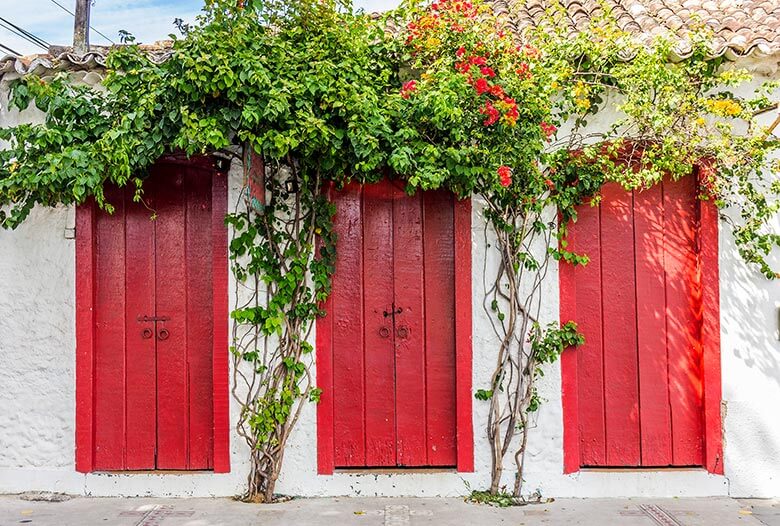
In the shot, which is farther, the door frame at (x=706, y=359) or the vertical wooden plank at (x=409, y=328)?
the vertical wooden plank at (x=409, y=328)

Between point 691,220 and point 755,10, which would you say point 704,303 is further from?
point 755,10

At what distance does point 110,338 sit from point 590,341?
381 cm

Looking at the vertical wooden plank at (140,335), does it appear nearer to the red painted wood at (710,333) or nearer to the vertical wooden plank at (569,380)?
the vertical wooden plank at (569,380)

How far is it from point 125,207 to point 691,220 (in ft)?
14.8

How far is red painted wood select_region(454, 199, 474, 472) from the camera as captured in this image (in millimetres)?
5234

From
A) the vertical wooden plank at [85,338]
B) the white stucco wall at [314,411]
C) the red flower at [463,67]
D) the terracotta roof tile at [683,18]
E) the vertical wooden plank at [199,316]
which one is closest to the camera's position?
the red flower at [463,67]

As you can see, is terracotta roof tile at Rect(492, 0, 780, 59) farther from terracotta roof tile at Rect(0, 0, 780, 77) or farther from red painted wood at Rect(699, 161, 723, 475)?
red painted wood at Rect(699, 161, 723, 475)

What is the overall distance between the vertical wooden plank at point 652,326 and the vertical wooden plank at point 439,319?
4.82 ft

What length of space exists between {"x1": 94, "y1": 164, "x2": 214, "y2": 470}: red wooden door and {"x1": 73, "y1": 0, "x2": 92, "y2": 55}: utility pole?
150 centimetres

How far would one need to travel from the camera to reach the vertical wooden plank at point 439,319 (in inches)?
211

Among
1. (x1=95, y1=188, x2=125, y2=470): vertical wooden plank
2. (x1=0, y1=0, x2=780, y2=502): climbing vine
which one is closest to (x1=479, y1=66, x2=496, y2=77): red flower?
(x1=0, y1=0, x2=780, y2=502): climbing vine

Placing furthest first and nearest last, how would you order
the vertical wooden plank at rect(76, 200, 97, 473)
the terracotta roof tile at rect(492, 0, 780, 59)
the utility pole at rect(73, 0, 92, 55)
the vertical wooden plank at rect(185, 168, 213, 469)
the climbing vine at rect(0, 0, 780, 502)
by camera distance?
the utility pole at rect(73, 0, 92, 55) → the vertical wooden plank at rect(185, 168, 213, 469) → the vertical wooden plank at rect(76, 200, 97, 473) → the terracotta roof tile at rect(492, 0, 780, 59) → the climbing vine at rect(0, 0, 780, 502)

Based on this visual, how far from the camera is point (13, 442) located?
5.32 meters

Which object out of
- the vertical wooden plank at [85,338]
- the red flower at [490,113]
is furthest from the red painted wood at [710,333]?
the vertical wooden plank at [85,338]
